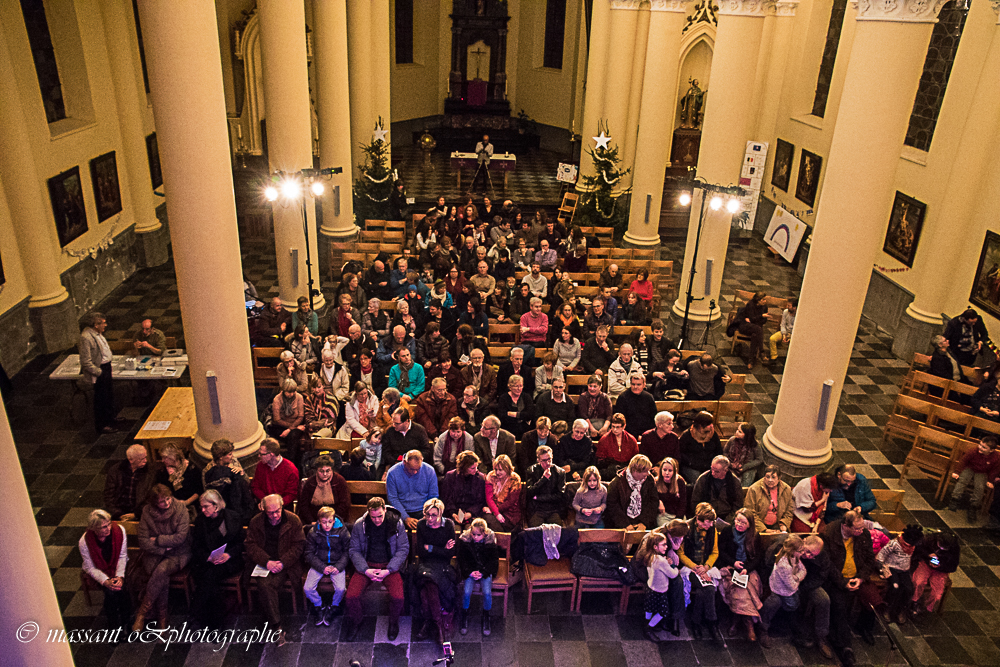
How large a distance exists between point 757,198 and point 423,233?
9.66 m

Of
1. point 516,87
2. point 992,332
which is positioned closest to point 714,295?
point 992,332

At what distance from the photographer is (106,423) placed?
34.0 feet

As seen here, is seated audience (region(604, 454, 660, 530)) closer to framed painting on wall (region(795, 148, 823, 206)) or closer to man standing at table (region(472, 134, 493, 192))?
framed painting on wall (region(795, 148, 823, 206))

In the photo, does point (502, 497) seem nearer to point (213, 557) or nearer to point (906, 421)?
point (213, 557)

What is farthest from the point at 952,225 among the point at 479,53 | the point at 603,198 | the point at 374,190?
the point at 479,53

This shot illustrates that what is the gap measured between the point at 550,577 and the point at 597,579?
468 mm

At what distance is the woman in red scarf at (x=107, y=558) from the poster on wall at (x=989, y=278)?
41.0ft

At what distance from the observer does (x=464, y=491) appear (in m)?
7.72

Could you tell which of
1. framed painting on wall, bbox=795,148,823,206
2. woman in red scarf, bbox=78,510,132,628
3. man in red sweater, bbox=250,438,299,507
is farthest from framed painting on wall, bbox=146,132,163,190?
framed painting on wall, bbox=795,148,823,206

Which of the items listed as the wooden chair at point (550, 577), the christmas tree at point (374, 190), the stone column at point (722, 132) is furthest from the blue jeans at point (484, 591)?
the christmas tree at point (374, 190)

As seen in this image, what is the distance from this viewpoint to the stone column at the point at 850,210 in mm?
7590

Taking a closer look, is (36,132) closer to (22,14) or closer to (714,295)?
(22,14)

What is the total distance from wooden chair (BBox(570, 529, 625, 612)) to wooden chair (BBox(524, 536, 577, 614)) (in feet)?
0.21

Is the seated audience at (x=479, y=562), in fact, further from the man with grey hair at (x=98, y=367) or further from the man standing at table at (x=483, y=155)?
the man standing at table at (x=483, y=155)
